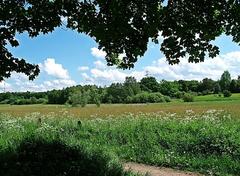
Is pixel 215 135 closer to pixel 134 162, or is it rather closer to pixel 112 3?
pixel 134 162

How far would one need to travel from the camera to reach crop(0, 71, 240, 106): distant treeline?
8612 cm

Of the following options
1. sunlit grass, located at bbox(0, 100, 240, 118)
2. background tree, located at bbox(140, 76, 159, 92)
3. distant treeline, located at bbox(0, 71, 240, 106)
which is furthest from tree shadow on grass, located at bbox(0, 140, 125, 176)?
background tree, located at bbox(140, 76, 159, 92)

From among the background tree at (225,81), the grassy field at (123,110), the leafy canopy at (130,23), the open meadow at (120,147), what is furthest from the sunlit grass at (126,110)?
the background tree at (225,81)

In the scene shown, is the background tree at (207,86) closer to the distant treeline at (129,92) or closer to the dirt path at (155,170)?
the distant treeline at (129,92)

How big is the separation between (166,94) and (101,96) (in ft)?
43.1

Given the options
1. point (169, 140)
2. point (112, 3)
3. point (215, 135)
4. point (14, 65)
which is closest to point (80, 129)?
point (169, 140)

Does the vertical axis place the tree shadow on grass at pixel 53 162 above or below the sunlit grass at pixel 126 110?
below

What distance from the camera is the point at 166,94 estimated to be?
93.0 m

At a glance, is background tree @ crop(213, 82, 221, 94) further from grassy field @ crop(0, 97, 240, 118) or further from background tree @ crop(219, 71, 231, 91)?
grassy field @ crop(0, 97, 240, 118)

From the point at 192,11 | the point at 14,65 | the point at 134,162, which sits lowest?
the point at 134,162

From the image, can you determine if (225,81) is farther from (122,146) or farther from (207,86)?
(122,146)

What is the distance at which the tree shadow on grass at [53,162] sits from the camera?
952 centimetres

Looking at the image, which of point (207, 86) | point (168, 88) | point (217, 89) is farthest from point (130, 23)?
point (207, 86)

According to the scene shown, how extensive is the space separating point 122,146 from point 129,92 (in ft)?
246
